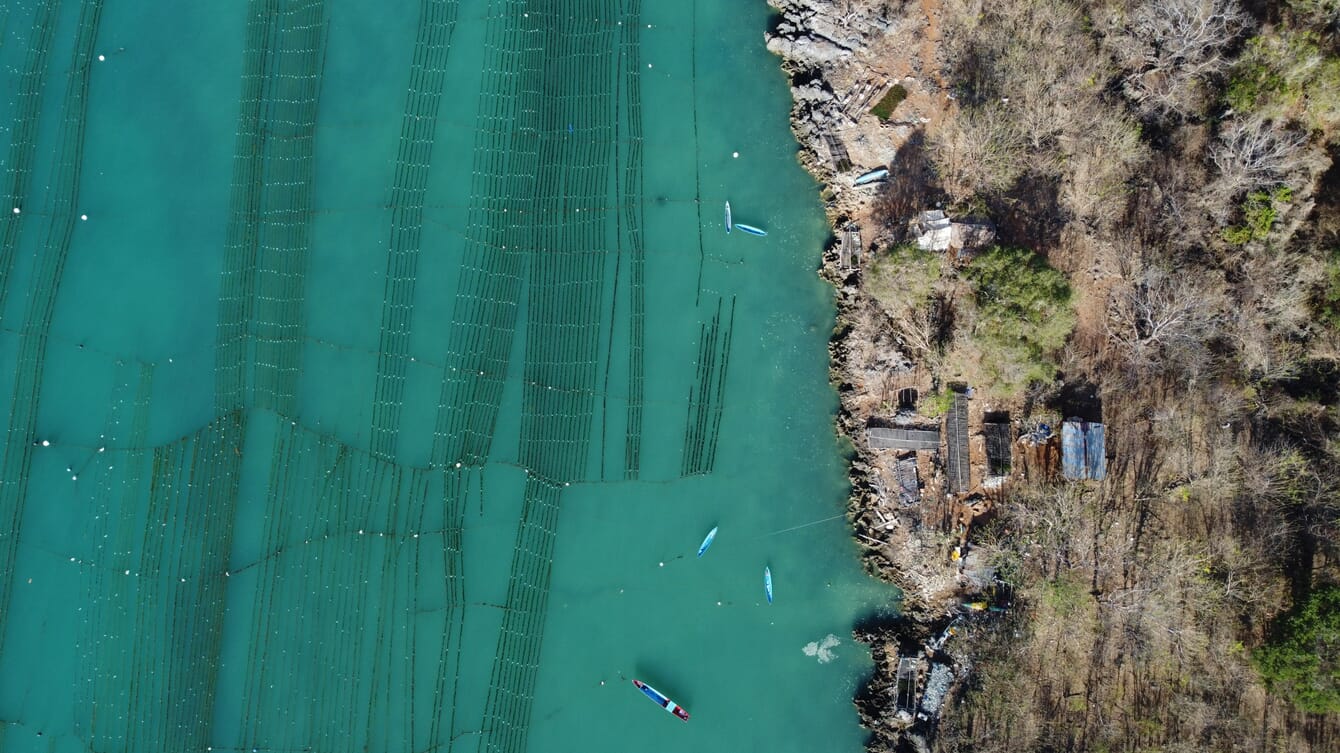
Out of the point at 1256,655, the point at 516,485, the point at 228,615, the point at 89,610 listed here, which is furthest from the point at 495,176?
the point at 1256,655

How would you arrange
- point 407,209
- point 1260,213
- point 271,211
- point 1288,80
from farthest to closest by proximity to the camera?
point 271,211 → point 407,209 → point 1260,213 → point 1288,80

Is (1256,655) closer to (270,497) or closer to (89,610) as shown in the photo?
(270,497)

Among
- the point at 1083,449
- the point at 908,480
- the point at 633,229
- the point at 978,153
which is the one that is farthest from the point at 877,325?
the point at 633,229

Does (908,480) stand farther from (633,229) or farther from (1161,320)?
(633,229)

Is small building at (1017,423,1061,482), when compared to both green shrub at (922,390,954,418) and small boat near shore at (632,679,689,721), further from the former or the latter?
small boat near shore at (632,679,689,721)

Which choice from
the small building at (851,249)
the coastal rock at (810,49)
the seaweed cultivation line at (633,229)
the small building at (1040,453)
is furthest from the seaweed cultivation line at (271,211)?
the small building at (1040,453)

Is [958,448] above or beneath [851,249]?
beneath

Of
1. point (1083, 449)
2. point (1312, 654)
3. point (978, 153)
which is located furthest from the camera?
point (978, 153)
